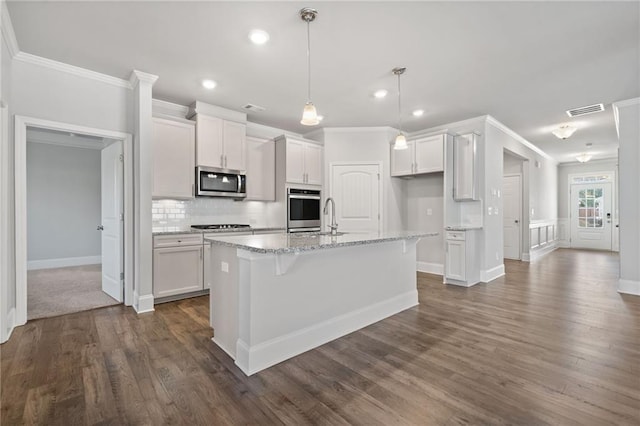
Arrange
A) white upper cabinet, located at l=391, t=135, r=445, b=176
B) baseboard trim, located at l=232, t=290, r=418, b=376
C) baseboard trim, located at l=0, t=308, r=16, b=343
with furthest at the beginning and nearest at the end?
white upper cabinet, located at l=391, t=135, r=445, b=176
baseboard trim, located at l=0, t=308, r=16, b=343
baseboard trim, located at l=232, t=290, r=418, b=376

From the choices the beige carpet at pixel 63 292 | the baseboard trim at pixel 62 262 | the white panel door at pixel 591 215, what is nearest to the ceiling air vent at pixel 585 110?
the white panel door at pixel 591 215

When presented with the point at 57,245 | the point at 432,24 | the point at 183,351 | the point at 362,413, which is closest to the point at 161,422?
the point at 183,351

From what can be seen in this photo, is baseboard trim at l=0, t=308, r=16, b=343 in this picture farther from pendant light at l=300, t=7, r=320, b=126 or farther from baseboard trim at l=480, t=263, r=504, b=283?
baseboard trim at l=480, t=263, r=504, b=283

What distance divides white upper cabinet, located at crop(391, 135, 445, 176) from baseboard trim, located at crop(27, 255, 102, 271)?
259 inches

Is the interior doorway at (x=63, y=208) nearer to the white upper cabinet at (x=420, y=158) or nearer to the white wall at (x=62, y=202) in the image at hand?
the white wall at (x=62, y=202)

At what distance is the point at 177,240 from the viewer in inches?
150

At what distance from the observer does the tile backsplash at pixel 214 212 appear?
4328 mm

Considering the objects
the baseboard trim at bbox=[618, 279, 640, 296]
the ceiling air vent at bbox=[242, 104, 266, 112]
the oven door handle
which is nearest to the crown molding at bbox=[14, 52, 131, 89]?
the ceiling air vent at bbox=[242, 104, 266, 112]

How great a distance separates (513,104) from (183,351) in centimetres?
504

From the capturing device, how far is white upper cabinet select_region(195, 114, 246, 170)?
4.23 metres

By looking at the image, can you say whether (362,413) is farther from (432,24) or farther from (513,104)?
(513,104)

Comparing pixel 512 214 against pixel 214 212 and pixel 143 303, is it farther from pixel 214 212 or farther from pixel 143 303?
pixel 143 303

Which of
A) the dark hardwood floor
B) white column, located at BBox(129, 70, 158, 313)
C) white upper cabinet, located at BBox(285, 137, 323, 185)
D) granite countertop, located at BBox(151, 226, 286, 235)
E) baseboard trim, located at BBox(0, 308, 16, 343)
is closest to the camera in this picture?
the dark hardwood floor

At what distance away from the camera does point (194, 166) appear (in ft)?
13.9
